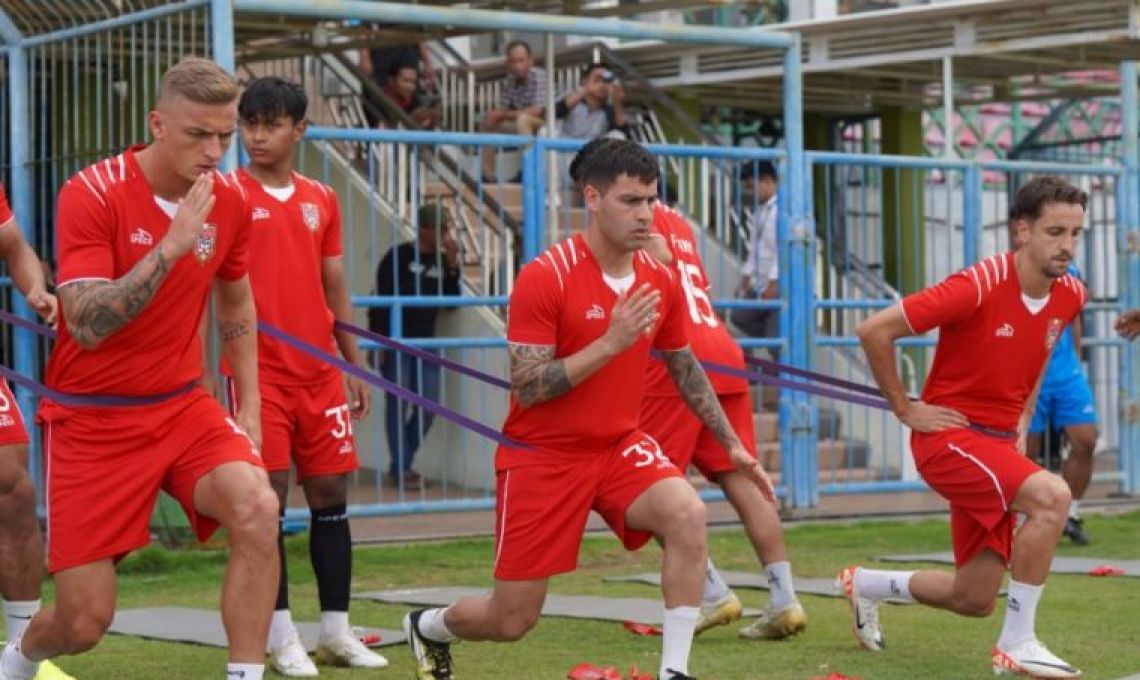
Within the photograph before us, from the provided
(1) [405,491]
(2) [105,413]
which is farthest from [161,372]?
(1) [405,491]

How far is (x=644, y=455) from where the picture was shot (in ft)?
24.9

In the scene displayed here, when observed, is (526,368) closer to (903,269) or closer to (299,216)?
(299,216)

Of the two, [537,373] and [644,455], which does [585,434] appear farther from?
[537,373]

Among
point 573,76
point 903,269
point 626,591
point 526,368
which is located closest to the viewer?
point 526,368

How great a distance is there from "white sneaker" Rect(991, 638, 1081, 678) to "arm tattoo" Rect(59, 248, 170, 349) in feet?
11.3

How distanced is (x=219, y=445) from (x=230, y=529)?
1.03 feet

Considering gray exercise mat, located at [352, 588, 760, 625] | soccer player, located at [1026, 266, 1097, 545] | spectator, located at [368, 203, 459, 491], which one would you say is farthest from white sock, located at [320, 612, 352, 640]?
soccer player, located at [1026, 266, 1097, 545]

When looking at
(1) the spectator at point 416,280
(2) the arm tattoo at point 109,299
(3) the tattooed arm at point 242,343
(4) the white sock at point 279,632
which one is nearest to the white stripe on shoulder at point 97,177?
(2) the arm tattoo at point 109,299

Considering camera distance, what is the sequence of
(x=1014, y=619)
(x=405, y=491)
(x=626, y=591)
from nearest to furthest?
1. (x=1014, y=619)
2. (x=626, y=591)
3. (x=405, y=491)

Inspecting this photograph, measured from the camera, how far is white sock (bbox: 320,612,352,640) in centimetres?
848

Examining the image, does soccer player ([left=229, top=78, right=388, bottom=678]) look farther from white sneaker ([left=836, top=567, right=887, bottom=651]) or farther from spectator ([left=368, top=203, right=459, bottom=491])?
spectator ([left=368, top=203, right=459, bottom=491])

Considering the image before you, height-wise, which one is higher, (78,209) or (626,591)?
(78,209)

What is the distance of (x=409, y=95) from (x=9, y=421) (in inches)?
431

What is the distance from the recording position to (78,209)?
6.80m
